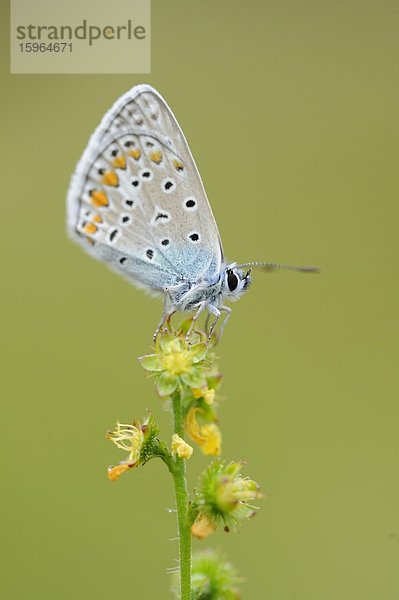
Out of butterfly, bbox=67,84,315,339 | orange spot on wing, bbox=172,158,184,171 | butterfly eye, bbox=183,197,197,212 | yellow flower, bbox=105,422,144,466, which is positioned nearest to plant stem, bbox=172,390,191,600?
yellow flower, bbox=105,422,144,466

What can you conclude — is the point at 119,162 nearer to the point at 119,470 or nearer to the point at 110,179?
the point at 110,179

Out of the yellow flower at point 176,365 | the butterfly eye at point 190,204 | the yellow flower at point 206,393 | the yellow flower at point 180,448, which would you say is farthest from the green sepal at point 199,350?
the butterfly eye at point 190,204

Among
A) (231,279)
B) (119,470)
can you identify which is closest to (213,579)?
(119,470)

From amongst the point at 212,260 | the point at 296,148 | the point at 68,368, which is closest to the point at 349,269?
the point at 296,148

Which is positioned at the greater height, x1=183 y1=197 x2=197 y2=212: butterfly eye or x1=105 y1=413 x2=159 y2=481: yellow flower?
x1=183 y1=197 x2=197 y2=212: butterfly eye

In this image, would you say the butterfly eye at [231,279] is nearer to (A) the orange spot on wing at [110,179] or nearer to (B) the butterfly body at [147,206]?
(B) the butterfly body at [147,206]

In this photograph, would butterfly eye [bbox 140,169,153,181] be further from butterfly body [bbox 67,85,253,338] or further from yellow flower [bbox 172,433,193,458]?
yellow flower [bbox 172,433,193,458]
